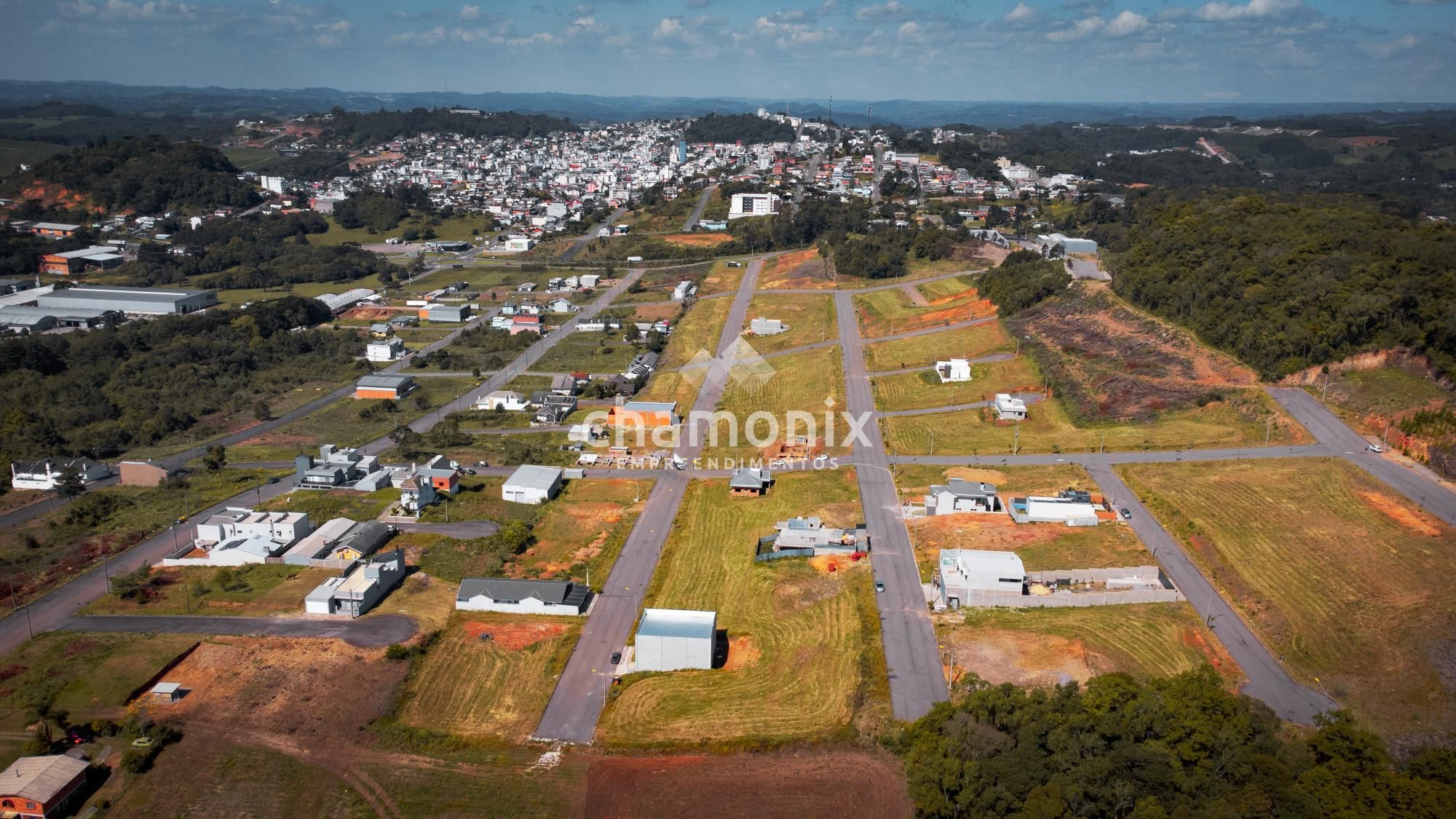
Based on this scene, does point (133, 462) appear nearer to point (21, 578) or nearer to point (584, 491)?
point (21, 578)

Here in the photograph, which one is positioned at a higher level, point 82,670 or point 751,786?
point 82,670

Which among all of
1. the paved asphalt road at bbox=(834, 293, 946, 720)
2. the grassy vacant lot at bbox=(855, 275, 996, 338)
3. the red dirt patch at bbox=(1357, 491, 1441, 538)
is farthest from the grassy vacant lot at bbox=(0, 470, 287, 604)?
the red dirt patch at bbox=(1357, 491, 1441, 538)

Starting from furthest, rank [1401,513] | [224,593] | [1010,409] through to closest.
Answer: [1010,409] → [1401,513] → [224,593]

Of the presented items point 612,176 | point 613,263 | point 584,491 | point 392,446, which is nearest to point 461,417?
point 392,446

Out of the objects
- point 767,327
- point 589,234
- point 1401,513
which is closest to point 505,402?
point 767,327

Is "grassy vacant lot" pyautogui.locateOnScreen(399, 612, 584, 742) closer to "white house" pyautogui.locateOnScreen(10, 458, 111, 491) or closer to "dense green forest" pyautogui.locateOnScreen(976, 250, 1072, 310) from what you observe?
"white house" pyautogui.locateOnScreen(10, 458, 111, 491)

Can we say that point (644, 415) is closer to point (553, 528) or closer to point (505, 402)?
point (505, 402)

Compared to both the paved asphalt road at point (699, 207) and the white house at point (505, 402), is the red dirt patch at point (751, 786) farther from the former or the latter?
the paved asphalt road at point (699, 207)
